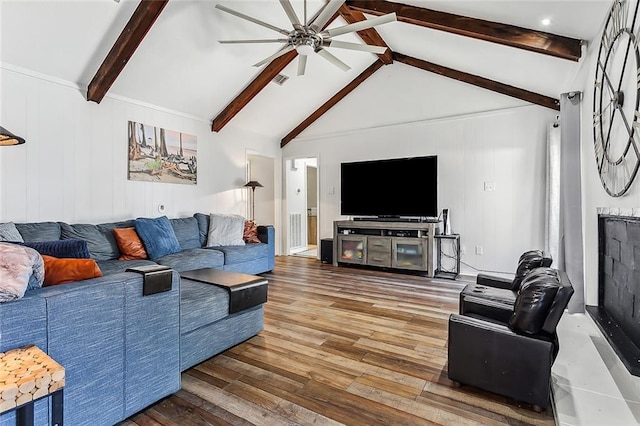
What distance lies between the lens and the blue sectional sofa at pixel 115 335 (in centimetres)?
132

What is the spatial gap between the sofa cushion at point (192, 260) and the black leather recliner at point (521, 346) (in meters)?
3.01

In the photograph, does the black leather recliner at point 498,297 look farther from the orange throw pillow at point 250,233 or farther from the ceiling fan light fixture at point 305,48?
the orange throw pillow at point 250,233

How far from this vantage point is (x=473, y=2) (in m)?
2.96

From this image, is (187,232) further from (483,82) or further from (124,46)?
(483,82)

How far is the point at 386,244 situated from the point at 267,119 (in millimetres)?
3277

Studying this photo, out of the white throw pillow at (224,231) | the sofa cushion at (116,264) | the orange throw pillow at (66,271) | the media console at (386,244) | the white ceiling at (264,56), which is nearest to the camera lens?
the orange throw pillow at (66,271)

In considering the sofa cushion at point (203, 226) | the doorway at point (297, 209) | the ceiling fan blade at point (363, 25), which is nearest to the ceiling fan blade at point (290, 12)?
the ceiling fan blade at point (363, 25)

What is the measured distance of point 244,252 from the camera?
458cm

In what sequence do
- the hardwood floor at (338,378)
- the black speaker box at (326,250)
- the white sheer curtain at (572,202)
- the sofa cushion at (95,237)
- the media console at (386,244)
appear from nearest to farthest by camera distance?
the hardwood floor at (338,378), the white sheer curtain at (572,202), the sofa cushion at (95,237), the media console at (386,244), the black speaker box at (326,250)

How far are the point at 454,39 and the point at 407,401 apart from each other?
3947 mm

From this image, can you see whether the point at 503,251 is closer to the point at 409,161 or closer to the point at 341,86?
the point at 409,161

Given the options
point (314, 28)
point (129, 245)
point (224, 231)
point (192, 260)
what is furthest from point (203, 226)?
point (314, 28)

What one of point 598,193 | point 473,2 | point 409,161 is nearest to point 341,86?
point 409,161

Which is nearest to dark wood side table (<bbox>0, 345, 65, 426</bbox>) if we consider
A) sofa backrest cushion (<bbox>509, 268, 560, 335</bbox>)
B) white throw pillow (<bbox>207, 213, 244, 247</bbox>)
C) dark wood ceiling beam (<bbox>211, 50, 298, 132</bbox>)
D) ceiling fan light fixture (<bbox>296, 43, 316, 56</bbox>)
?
sofa backrest cushion (<bbox>509, 268, 560, 335</bbox>)
